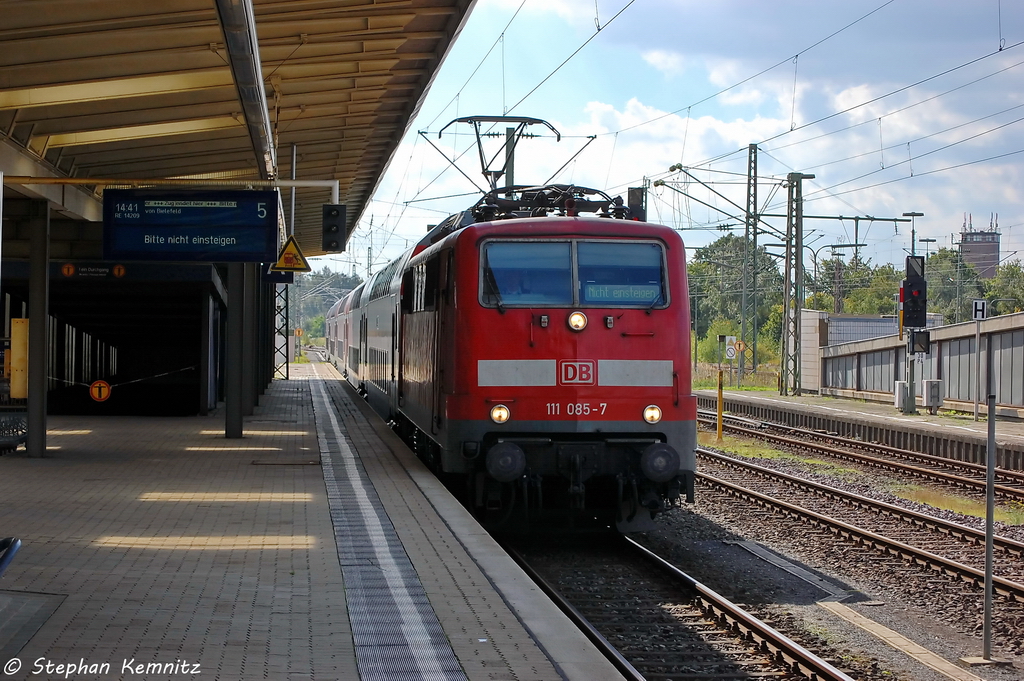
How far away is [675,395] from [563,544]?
2.01 metres

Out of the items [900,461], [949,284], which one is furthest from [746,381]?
[949,284]

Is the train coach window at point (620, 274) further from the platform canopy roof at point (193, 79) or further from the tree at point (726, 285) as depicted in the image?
the tree at point (726, 285)

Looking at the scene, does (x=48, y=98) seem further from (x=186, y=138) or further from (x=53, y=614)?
(x=53, y=614)

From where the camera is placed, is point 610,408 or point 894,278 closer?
point 610,408

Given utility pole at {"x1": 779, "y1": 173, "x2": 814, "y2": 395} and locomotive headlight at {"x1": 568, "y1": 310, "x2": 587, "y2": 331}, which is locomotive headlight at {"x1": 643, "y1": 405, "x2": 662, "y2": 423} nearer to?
locomotive headlight at {"x1": 568, "y1": 310, "x2": 587, "y2": 331}

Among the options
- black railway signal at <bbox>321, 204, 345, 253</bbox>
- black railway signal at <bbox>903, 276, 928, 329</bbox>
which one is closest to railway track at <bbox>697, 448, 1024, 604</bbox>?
black railway signal at <bbox>321, 204, 345, 253</bbox>

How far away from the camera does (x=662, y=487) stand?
32.2ft

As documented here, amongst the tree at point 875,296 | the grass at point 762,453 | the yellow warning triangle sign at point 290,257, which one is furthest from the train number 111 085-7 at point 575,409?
the tree at point 875,296

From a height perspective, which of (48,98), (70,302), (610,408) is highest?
(48,98)

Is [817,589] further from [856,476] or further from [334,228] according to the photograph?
[856,476]

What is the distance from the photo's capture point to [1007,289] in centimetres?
7219

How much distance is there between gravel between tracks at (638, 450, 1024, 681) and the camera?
732cm

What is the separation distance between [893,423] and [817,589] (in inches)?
574

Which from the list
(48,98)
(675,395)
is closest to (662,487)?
(675,395)
